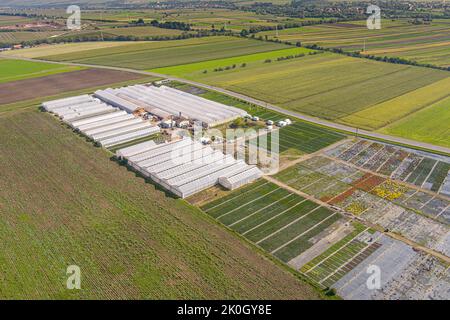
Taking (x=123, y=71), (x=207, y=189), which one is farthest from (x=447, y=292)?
(x=123, y=71)

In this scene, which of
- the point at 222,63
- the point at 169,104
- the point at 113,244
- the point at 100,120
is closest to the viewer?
the point at 113,244

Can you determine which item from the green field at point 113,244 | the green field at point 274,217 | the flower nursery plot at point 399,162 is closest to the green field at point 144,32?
the green field at point 113,244

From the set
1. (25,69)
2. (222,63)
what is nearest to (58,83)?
(25,69)

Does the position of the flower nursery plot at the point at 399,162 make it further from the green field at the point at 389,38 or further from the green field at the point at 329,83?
the green field at the point at 389,38

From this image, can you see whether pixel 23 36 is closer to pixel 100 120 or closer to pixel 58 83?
pixel 58 83

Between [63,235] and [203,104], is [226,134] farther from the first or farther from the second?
[63,235]
